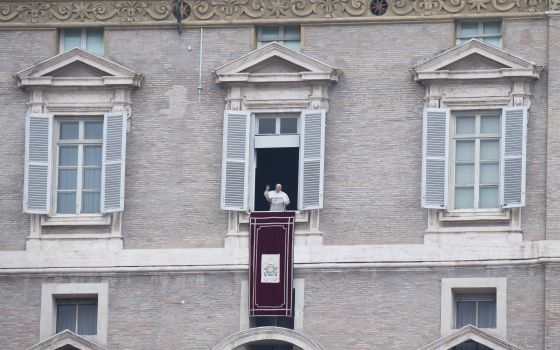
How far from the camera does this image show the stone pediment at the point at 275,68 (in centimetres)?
6372

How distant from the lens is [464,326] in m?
62.0

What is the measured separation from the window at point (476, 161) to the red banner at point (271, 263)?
3807mm

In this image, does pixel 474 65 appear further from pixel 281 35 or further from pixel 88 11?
pixel 88 11

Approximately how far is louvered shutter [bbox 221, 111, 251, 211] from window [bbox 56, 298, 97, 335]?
3.83 meters

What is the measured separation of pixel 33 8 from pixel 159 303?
751 centimetres

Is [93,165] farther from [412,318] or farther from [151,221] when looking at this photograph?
[412,318]

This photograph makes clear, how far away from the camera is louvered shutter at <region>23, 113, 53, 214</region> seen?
211 feet

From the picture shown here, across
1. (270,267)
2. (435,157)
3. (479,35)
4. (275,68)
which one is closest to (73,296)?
(270,267)

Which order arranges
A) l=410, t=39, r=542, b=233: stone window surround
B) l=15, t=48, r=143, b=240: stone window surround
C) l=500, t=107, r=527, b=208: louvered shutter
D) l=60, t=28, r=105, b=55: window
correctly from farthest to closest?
l=60, t=28, r=105, b=55: window, l=15, t=48, r=143, b=240: stone window surround, l=410, t=39, r=542, b=233: stone window surround, l=500, t=107, r=527, b=208: louvered shutter

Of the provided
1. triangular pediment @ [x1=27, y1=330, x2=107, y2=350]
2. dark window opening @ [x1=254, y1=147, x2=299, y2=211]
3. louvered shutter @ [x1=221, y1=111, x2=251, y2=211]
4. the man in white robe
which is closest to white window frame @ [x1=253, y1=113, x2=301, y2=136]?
louvered shutter @ [x1=221, y1=111, x2=251, y2=211]

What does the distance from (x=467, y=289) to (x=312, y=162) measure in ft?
14.7

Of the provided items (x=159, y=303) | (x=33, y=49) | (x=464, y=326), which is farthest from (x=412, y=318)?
(x=33, y=49)

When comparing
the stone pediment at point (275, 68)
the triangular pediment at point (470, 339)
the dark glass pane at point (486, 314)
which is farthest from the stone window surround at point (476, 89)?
the triangular pediment at point (470, 339)

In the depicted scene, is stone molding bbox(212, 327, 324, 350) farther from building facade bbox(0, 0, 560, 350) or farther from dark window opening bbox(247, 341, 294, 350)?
dark window opening bbox(247, 341, 294, 350)
